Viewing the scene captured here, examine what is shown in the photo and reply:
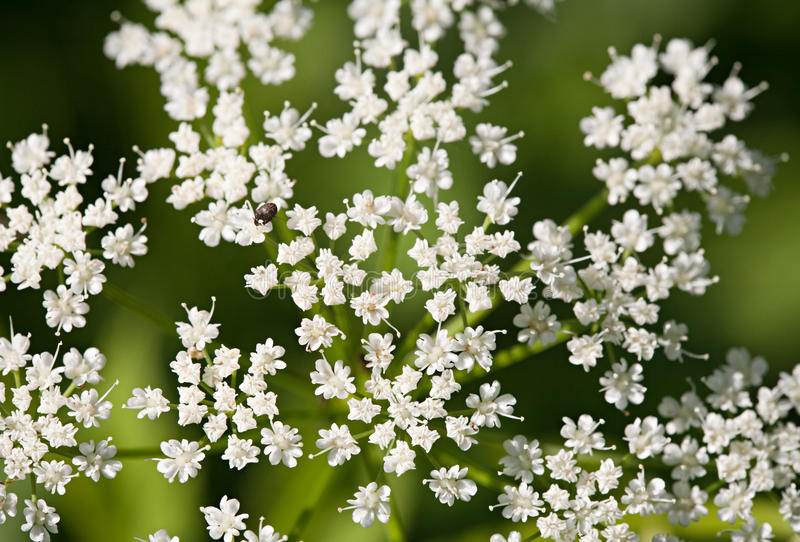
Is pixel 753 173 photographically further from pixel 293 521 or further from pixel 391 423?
pixel 293 521

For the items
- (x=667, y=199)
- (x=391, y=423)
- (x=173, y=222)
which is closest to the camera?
(x=391, y=423)

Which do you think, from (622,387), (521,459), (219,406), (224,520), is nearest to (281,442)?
(219,406)

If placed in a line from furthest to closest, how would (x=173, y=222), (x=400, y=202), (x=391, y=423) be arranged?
(x=173, y=222) < (x=400, y=202) < (x=391, y=423)

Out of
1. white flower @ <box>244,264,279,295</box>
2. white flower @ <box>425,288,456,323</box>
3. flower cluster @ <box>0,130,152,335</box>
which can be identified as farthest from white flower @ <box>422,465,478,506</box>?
flower cluster @ <box>0,130,152,335</box>

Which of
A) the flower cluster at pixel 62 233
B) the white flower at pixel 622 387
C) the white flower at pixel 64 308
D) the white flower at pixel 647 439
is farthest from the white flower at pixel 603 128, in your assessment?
the white flower at pixel 64 308

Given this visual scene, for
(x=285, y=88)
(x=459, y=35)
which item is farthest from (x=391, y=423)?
(x=459, y=35)

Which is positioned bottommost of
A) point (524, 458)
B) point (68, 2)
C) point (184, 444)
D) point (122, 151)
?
point (524, 458)

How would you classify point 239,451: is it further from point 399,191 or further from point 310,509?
point 399,191
